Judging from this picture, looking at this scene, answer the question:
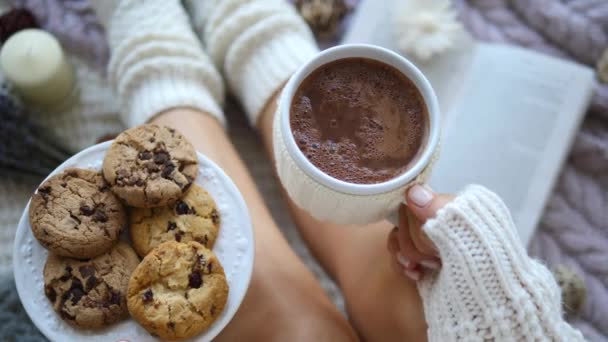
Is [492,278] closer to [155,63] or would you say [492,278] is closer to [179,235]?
[179,235]

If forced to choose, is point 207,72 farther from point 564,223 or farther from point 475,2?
point 564,223

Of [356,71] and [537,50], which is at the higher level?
[356,71]

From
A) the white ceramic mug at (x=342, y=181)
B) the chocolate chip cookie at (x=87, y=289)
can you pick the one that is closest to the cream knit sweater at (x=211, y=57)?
the white ceramic mug at (x=342, y=181)

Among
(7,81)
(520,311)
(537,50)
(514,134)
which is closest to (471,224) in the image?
(520,311)

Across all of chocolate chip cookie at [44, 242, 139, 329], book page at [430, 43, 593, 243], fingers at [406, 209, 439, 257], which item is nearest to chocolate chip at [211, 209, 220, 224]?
chocolate chip cookie at [44, 242, 139, 329]

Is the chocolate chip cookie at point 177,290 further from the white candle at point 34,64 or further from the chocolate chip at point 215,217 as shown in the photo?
the white candle at point 34,64

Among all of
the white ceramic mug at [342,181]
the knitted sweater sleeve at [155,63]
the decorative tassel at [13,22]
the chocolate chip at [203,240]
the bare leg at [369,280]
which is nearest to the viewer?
the white ceramic mug at [342,181]

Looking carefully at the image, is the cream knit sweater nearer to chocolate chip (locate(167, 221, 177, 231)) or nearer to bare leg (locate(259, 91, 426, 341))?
bare leg (locate(259, 91, 426, 341))
